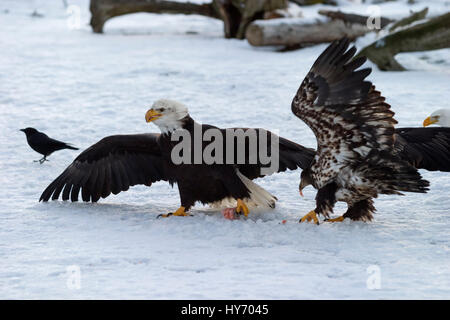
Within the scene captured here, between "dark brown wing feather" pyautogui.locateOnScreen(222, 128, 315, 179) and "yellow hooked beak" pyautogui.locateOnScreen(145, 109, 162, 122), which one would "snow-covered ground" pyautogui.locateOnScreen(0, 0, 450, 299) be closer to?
"dark brown wing feather" pyautogui.locateOnScreen(222, 128, 315, 179)

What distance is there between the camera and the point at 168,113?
4809mm

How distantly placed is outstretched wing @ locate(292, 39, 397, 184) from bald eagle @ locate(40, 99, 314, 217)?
55 cm

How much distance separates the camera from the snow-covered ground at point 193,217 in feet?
11.8

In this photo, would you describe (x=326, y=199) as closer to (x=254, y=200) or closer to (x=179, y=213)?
(x=254, y=200)

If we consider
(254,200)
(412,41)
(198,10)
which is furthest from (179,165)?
(198,10)

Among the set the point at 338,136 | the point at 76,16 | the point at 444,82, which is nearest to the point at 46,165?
the point at 338,136

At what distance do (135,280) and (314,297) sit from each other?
944 millimetres

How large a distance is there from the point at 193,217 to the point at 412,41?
5602mm

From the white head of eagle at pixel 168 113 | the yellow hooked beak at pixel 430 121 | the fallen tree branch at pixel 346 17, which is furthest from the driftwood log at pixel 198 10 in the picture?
the white head of eagle at pixel 168 113

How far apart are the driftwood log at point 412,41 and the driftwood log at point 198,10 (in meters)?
2.47

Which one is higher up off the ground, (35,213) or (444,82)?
(444,82)

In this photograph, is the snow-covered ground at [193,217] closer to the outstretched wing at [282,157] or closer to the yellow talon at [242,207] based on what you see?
the yellow talon at [242,207]
